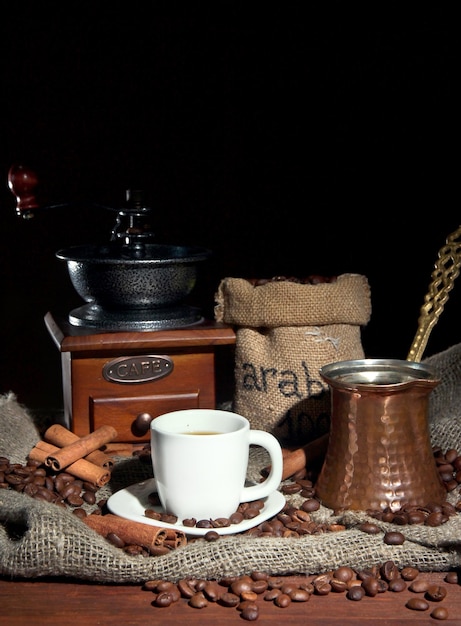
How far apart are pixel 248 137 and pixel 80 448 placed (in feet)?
4.31

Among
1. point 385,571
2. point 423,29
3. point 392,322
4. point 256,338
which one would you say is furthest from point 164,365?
point 423,29

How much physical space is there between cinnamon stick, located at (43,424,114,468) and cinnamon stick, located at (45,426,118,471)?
15 mm

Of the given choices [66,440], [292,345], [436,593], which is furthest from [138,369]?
[436,593]

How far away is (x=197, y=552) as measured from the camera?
160 cm

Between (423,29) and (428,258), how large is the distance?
2.10 ft

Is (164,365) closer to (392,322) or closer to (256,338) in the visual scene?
(256,338)

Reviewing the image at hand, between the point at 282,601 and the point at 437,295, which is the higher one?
the point at 437,295

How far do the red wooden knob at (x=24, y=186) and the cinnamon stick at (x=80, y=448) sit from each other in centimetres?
48

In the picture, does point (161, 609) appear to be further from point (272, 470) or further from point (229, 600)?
point (272, 470)

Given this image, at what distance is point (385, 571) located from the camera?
5.21 ft

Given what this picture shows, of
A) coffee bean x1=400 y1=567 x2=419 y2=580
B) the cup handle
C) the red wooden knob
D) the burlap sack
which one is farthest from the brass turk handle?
the red wooden knob

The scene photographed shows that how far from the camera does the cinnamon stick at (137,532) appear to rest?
64.8 inches

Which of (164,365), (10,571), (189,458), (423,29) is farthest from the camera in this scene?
(423,29)

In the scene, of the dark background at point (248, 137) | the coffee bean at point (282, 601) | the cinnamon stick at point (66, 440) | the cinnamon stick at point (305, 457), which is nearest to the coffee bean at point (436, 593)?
the coffee bean at point (282, 601)
